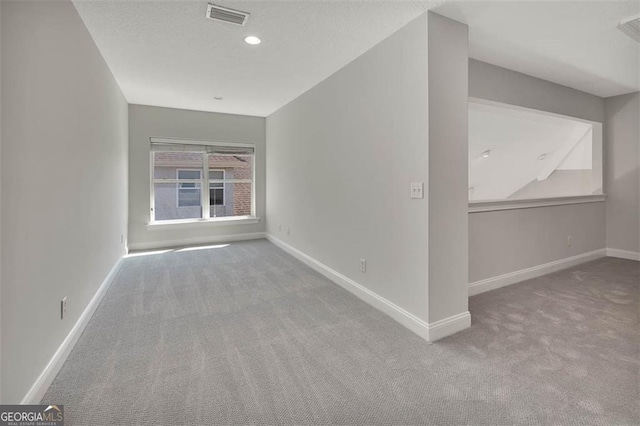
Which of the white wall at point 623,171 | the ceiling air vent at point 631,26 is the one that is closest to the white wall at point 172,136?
the ceiling air vent at point 631,26

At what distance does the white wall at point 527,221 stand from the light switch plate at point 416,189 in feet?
3.33

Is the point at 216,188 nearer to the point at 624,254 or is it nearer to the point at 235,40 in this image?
the point at 235,40

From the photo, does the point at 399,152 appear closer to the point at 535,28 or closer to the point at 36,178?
the point at 535,28

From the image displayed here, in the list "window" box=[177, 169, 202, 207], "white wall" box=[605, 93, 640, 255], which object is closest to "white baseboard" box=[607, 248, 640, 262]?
"white wall" box=[605, 93, 640, 255]

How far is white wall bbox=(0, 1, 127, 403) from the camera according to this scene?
1.36 metres

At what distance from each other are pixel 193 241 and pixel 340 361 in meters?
4.36

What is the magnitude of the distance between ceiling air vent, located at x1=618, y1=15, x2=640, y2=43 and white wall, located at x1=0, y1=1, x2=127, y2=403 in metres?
3.97

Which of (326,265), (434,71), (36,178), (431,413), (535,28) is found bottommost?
(431,413)

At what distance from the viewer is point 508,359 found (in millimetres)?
1938

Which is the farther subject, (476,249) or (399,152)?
(476,249)

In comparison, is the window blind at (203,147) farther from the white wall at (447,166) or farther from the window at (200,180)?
the white wall at (447,166)

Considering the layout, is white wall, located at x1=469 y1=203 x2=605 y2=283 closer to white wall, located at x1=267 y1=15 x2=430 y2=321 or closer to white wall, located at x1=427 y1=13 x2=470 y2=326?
white wall, located at x1=427 y1=13 x2=470 y2=326

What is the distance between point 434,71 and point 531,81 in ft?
6.90

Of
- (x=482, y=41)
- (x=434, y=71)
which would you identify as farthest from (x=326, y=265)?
(x=482, y=41)
